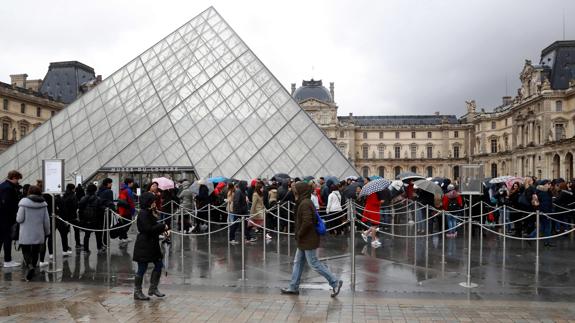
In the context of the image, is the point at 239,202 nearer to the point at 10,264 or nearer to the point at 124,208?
the point at 124,208

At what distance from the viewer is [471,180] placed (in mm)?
7195

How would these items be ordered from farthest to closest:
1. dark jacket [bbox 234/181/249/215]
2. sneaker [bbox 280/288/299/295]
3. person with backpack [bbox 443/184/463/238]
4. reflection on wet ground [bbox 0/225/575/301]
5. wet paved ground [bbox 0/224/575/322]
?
person with backpack [bbox 443/184/463/238] → dark jacket [bbox 234/181/249/215] → reflection on wet ground [bbox 0/225/575/301] → sneaker [bbox 280/288/299/295] → wet paved ground [bbox 0/224/575/322]

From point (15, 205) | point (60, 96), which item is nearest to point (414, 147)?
point (60, 96)

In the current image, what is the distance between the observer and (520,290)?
618 cm

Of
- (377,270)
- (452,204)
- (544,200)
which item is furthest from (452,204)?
(377,270)

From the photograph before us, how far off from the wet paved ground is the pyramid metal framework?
8.63m

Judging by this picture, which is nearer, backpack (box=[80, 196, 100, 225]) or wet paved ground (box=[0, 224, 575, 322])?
wet paved ground (box=[0, 224, 575, 322])

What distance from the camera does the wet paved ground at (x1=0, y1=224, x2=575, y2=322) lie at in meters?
5.05

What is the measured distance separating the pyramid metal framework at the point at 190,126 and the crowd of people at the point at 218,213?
349cm

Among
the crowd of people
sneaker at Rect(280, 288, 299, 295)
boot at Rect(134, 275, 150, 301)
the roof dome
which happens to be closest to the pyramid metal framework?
the crowd of people

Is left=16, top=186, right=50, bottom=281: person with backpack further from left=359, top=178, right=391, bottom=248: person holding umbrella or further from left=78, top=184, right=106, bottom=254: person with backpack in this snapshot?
left=359, top=178, right=391, bottom=248: person holding umbrella

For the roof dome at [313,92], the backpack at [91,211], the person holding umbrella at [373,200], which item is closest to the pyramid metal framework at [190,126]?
the person holding umbrella at [373,200]

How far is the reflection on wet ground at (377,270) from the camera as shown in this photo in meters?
6.24

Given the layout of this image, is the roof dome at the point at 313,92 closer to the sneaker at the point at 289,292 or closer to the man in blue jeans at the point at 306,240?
the man in blue jeans at the point at 306,240
